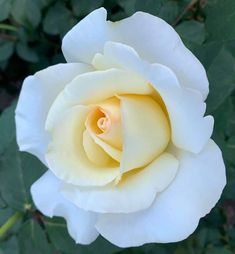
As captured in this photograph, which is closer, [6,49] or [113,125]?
[113,125]

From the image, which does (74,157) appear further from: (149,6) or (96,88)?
(149,6)

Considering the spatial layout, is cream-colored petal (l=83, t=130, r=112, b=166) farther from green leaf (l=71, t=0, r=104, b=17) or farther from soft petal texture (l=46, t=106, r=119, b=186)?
green leaf (l=71, t=0, r=104, b=17)

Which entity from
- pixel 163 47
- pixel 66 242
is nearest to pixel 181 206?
pixel 163 47

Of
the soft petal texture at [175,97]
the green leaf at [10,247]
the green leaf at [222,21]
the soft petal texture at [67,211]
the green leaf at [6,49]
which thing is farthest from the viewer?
the green leaf at [6,49]

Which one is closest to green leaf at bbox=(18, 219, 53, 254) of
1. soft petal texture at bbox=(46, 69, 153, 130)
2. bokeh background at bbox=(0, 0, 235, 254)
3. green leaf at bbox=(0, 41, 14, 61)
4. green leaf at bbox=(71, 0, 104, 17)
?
bokeh background at bbox=(0, 0, 235, 254)

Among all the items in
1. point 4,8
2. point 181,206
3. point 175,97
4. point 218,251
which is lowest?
point 218,251

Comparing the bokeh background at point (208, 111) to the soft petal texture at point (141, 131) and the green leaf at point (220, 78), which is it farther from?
the soft petal texture at point (141, 131)

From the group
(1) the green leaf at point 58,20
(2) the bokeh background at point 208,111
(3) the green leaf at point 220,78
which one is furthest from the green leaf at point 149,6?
(1) the green leaf at point 58,20

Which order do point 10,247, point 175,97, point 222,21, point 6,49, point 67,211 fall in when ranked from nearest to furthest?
1. point 175,97
2. point 67,211
3. point 222,21
4. point 10,247
5. point 6,49
